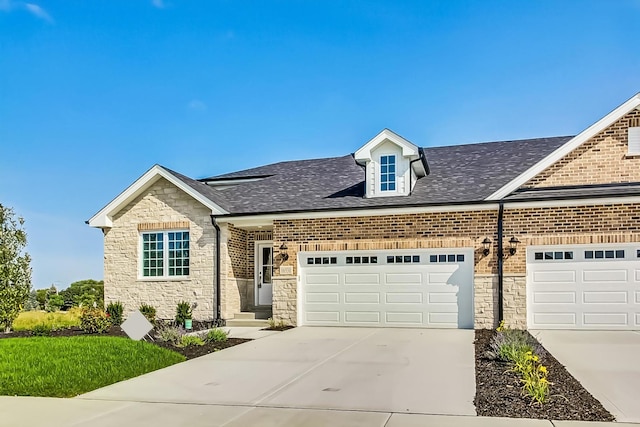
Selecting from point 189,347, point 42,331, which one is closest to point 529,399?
point 189,347

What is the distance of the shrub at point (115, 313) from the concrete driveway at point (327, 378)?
23.8 feet

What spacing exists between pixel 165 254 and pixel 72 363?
932 centimetres

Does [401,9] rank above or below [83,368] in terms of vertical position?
above

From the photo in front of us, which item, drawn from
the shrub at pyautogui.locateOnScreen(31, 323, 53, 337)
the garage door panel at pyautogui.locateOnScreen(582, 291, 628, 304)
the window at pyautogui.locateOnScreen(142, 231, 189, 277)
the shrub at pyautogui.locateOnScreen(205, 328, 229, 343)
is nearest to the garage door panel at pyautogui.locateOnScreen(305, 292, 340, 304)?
the shrub at pyautogui.locateOnScreen(205, 328, 229, 343)

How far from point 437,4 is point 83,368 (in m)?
10.7

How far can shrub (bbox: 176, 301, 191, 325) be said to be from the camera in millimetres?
17484

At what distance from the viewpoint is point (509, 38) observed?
42.0 feet

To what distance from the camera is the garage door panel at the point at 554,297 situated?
15.0m

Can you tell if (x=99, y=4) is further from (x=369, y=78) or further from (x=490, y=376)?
(x=490, y=376)

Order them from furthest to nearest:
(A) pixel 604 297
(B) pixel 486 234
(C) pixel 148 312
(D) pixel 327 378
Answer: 1. (C) pixel 148 312
2. (B) pixel 486 234
3. (A) pixel 604 297
4. (D) pixel 327 378

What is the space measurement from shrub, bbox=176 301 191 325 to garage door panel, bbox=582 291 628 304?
11.5m

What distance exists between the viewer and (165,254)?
19125 millimetres

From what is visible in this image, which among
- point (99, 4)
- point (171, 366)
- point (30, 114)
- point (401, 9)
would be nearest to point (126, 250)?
point (30, 114)

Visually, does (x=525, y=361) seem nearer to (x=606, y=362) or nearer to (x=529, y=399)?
(x=529, y=399)
